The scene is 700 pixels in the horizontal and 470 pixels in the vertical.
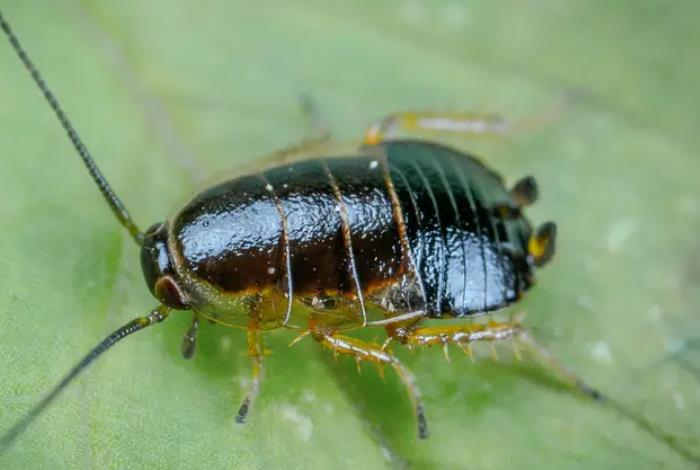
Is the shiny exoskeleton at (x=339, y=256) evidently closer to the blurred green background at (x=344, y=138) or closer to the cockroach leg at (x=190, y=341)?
the cockroach leg at (x=190, y=341)

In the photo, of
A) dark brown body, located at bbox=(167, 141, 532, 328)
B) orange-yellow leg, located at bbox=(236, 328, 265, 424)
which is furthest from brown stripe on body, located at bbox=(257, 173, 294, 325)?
orange-yellow leg, located at bbox=(236, 328, 265, 424)

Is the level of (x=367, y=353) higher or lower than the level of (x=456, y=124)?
lower

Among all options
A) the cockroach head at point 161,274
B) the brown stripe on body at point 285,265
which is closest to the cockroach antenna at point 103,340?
the cockroach head at point 161,274

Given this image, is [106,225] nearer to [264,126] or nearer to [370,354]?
[264,126]

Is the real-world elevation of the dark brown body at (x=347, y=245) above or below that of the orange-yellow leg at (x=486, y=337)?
above

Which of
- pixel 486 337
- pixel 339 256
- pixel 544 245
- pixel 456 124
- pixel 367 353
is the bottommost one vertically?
pixel 486 337

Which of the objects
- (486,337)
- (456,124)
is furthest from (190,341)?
(456,124)

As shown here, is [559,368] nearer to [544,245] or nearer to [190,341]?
[544,245]
